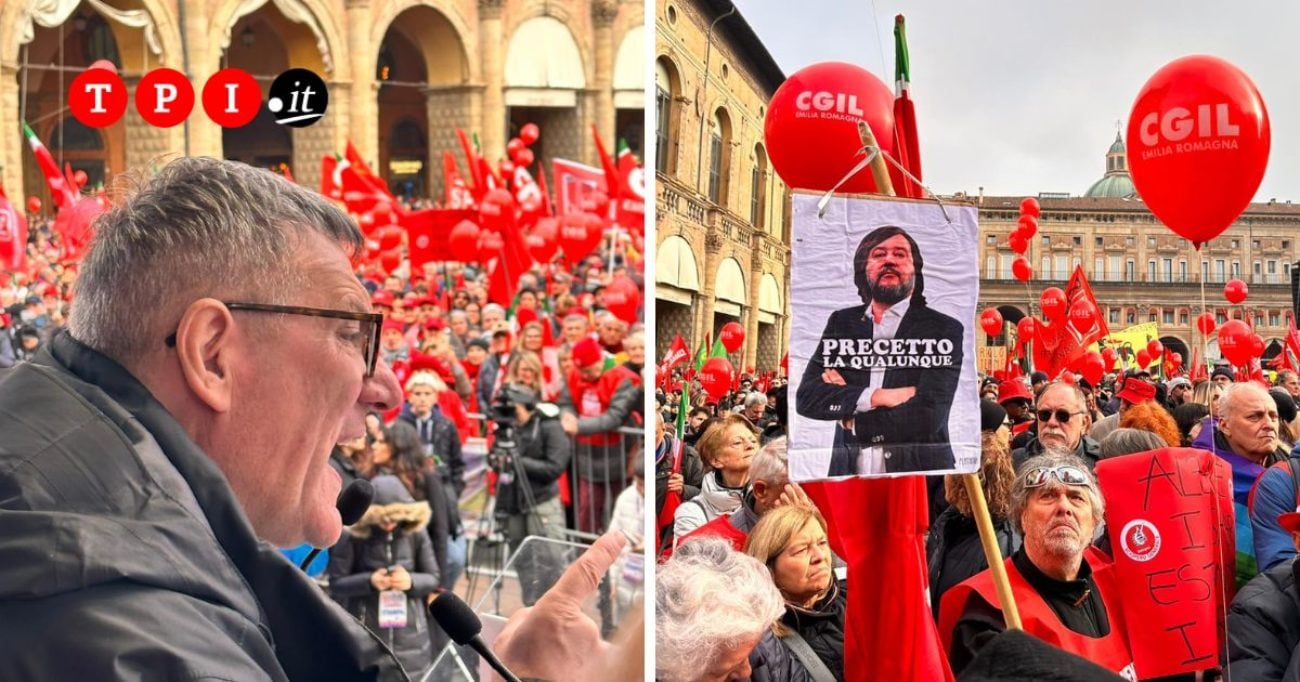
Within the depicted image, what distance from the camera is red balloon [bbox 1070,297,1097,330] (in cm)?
1014

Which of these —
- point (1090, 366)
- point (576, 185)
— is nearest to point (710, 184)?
point (1090, 366)

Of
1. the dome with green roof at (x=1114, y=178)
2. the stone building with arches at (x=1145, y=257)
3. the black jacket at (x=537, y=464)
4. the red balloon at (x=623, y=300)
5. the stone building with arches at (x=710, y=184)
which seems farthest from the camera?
the dome with green roof at (x=1114, y=178)

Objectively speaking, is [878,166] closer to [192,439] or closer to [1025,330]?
[192,439]

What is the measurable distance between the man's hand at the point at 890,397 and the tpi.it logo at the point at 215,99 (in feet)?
3.48

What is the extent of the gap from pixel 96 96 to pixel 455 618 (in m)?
1.25

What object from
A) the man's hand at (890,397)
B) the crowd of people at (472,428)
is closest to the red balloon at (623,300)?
the crowd of people at (472,428)

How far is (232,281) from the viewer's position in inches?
47.1

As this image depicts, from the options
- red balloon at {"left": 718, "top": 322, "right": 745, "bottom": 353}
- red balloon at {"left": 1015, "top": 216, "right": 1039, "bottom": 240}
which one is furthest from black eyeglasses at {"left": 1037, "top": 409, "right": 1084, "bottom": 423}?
red balloon at {"left": 1015, "top": 216, "right": 1039, "bottom": 240}

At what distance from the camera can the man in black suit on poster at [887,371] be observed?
87.7 inches

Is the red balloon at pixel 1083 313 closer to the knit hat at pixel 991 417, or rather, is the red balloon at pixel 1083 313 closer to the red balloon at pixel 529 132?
the red balloon at pixel 529 132

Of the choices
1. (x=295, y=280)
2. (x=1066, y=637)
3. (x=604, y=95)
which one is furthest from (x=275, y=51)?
(x=604, y=95)

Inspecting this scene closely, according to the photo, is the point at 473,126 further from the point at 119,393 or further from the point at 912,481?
the point at 119,393

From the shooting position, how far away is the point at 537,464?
17.4ft

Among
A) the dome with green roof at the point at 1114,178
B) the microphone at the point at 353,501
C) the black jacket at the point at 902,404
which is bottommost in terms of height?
the microphone at the point at 353,501
